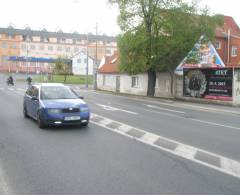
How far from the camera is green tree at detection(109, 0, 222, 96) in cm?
3350

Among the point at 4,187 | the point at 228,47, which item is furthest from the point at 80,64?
the point at 4,187

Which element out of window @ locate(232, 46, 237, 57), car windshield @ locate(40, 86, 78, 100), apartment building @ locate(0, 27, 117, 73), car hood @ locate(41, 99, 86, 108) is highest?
apartment building @ locate(0, 27, 117, 73)

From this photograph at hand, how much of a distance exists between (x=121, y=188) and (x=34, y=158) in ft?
9.66

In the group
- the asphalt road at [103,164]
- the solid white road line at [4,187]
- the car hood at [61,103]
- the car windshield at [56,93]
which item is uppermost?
the car windshield at [56,93]

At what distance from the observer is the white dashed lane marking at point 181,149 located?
7927 millimetres

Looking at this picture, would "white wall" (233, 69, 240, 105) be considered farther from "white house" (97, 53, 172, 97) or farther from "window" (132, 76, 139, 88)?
"window" (132, 76, 139, 88)

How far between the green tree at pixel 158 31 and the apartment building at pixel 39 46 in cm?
7854

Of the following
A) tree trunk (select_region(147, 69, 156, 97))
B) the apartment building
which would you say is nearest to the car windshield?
tree trunk (select_region(147, 69, 156, 97))

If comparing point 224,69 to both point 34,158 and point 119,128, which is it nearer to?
point 119,128

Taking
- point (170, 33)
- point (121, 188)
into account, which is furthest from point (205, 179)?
point (170, 33)

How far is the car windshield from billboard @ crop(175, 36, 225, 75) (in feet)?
70.2

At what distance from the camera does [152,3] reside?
1366 inches

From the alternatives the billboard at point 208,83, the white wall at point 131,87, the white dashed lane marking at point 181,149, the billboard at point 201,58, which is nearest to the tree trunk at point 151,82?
the billboard at point 201,58

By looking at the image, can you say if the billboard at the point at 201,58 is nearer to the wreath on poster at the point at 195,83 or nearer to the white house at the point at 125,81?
the wreath on poster at the point at 195,83
